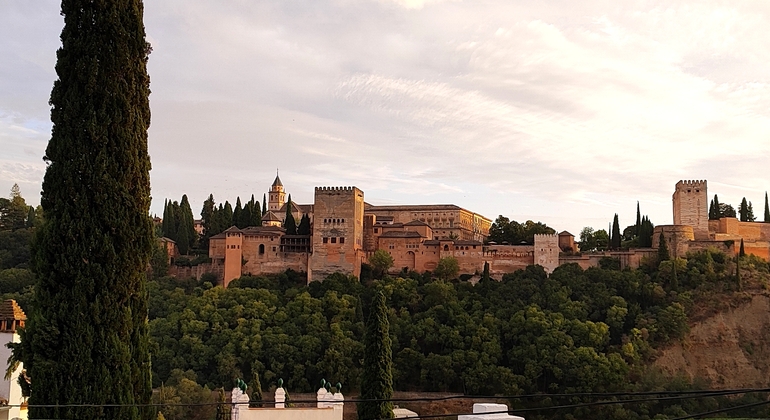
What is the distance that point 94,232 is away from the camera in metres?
10.3

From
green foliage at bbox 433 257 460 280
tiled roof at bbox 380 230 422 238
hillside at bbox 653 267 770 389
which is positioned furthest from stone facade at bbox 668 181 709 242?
tiled roof at bbox 380 230 422 238

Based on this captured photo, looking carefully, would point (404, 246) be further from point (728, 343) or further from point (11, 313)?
point (11, 313)

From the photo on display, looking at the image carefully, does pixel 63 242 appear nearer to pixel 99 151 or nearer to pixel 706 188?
pixel 99 151

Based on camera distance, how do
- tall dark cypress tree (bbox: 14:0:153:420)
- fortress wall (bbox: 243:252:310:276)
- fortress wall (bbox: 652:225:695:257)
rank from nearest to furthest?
tall dark cypress tree (bbox: 14:0:153:420), fortress wall (bbox: 652:225:695:257), fortress wall (bbox: 243:252:310:276)

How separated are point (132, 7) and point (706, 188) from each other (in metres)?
43.2

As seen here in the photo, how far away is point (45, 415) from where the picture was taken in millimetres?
10156

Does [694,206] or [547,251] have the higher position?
[694,206]

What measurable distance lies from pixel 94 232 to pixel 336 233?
37392 mm

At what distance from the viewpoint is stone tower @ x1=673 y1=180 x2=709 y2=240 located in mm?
47812

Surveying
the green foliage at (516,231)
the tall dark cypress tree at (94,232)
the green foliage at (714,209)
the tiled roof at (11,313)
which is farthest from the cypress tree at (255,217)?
the tall dark cypress tree at (94,232)

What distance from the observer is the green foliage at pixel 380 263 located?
156ft

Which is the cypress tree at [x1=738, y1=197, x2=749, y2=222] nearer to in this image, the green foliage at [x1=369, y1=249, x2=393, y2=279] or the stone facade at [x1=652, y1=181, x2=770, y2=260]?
the stone facade at [x1=652, y1=181, x2=770, y2=260]

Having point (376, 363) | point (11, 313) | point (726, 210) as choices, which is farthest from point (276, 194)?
point (11, 313)

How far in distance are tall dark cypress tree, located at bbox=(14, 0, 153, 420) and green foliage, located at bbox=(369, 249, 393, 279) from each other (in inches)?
1451
